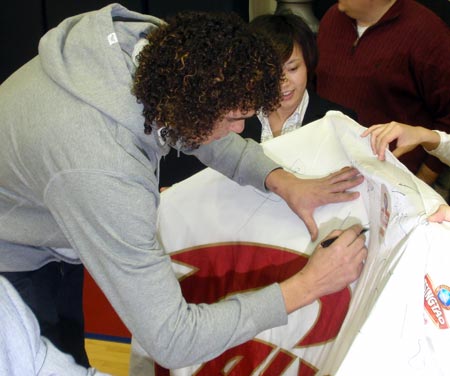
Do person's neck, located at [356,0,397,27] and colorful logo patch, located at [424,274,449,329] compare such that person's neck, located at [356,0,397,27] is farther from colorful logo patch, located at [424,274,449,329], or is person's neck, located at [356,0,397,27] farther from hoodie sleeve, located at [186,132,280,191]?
colorful logo patch, located at [424,274,449,329]

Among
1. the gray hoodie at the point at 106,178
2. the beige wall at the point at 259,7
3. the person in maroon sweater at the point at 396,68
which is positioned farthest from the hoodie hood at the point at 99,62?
the beige wall at the point at 259,7

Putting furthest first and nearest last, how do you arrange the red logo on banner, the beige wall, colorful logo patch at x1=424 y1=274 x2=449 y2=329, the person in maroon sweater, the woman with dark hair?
the beige wall, the person in maroon sweater, the woman with dark hair, the red logo on banner, colorful logo patch at x1=424 y1=274 x2=449 y2=329

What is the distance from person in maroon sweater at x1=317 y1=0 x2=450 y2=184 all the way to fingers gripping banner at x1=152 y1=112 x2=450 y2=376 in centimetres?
57

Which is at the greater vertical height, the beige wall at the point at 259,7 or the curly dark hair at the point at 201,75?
the curly dark hair at the point at 201,75

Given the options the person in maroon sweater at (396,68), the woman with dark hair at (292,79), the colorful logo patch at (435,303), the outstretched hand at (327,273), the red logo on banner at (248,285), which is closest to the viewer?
the colorful logo patch at (435,303)

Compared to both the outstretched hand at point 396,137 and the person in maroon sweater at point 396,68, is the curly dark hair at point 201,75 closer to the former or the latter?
the outstretched hand at point 396,137

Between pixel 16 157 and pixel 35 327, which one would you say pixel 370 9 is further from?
pixel 35 327

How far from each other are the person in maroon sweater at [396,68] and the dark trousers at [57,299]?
39.0 inches

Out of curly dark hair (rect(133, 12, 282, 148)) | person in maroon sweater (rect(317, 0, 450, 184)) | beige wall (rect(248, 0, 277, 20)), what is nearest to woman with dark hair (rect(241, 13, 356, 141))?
person in maroon sweater (rect(317, 0, 450, 184))

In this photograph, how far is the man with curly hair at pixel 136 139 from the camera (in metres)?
0.85

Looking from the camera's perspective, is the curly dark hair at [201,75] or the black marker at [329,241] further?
the black marker at [329,241]

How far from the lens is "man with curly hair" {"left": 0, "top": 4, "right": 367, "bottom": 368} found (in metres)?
0.85

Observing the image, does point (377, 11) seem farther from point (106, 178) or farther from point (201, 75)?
point (106, 178)

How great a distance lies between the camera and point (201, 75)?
0.84m
